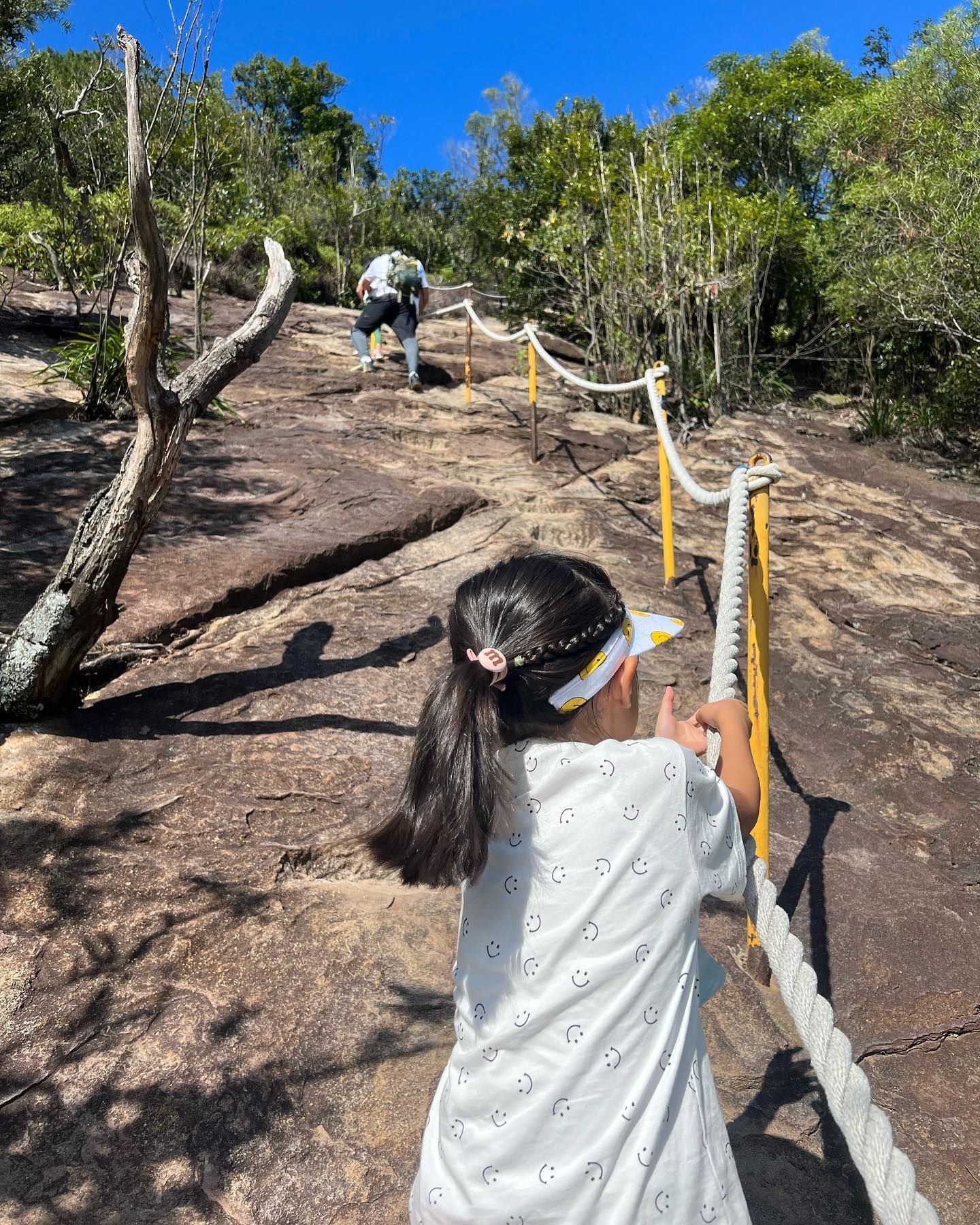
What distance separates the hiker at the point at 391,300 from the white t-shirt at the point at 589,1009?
8.64 metres

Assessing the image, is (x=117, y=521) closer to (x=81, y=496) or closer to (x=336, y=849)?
(x=336, y=849)

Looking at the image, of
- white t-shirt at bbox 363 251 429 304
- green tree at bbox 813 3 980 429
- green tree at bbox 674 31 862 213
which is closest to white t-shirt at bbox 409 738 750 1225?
white t-shirt at bbox 363 251 429 304

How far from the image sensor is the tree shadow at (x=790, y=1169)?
2021 mm

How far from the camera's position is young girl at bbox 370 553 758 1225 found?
125 cm

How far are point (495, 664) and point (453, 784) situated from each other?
0.57 feet

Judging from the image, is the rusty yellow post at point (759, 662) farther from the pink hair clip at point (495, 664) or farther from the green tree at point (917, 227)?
Answer: the green tree at point (917, 227)

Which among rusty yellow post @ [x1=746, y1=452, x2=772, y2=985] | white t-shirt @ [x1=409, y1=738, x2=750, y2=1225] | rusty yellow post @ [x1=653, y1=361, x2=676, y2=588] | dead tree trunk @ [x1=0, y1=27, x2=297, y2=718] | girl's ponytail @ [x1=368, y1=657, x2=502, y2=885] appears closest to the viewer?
white t-shirt @ [x1=409, y1=738, x2=750, y2=1225]

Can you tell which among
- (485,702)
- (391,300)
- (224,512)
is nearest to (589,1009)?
(485,702)

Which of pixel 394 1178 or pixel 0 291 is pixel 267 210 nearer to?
pixel 0 291

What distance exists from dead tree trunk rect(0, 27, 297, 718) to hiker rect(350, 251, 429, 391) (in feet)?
20.2

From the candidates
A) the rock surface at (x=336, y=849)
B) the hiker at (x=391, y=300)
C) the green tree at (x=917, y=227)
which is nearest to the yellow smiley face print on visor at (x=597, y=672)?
the rock surface at (x=336, y=849)

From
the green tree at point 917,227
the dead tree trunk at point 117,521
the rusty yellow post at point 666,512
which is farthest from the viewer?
the green tree at point 917,227

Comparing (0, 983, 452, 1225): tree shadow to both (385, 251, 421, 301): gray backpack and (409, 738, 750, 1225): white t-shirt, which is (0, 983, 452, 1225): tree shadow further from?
(385, 251, 421, 301): gray backpack

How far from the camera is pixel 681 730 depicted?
1714mm
